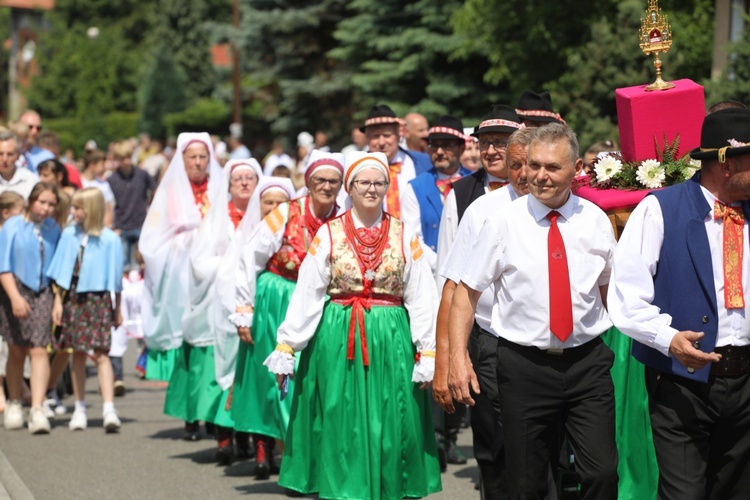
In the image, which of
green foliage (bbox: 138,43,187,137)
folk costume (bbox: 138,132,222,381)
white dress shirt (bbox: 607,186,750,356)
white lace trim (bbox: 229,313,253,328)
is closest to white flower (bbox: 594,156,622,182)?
white dress shirt (bbox: 607,186,750,356)

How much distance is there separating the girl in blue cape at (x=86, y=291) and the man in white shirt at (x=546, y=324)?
5.89m

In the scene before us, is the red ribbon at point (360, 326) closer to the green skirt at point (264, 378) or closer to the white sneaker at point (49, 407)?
the green skirt at point (264, 378)

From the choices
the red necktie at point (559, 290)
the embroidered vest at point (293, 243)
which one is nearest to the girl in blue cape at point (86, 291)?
the embroidered vest at point (293, 243)

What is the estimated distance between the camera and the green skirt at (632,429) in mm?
7344

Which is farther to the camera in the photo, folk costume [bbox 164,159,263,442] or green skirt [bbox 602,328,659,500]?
folk costume [bbox 164,159,263,442]

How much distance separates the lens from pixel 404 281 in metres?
7.82

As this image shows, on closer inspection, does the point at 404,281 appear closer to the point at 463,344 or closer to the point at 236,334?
the point at 463,344

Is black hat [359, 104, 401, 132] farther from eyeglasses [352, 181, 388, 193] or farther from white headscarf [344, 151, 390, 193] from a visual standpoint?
eyeglasses [352, 181, 388, 193]

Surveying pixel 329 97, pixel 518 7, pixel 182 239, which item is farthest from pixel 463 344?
pixel 329 97

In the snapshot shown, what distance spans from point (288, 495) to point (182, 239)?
311 cm

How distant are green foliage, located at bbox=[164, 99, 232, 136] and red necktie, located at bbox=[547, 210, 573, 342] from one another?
4960 centimetres

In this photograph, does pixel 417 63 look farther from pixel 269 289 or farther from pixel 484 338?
pixel 484 338

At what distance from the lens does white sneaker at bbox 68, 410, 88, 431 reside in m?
11.3

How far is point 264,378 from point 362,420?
6.28 feet
